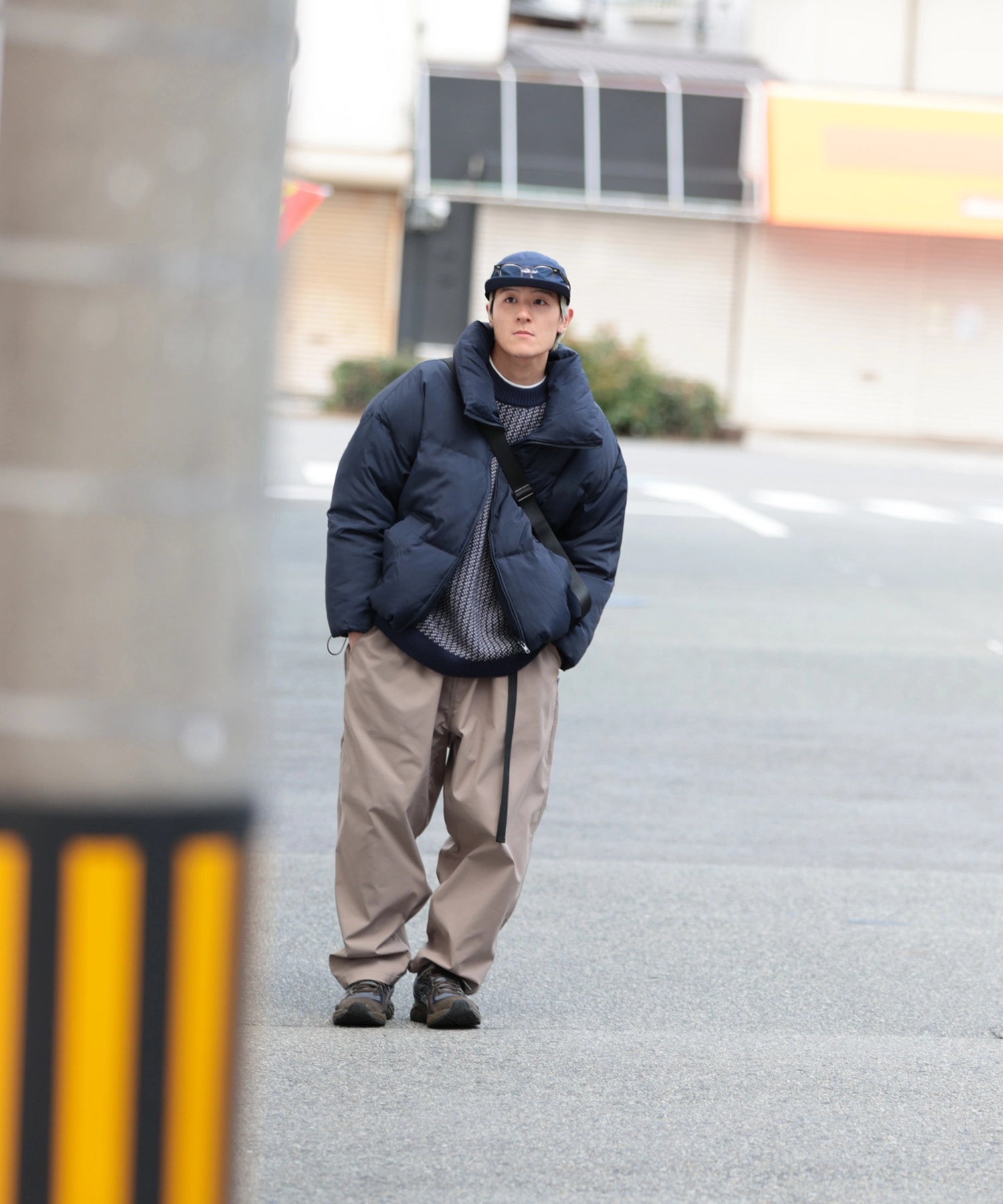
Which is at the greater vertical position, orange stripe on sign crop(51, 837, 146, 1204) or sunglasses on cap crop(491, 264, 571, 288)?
sunglasses on cap crop(491, 264, 571, 288)

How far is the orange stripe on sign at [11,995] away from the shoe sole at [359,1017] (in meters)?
3.15

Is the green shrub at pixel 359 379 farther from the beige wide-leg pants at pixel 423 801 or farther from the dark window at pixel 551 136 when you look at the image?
the beige wide-leg pants at pixel 423 801

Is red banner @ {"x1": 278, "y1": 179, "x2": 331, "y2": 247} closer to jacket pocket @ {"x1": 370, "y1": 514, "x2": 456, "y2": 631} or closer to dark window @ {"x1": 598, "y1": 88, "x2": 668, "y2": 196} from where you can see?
jacket pocket @ {"x1": 370, "y1": 514, "x2": 456, "y2": 631}

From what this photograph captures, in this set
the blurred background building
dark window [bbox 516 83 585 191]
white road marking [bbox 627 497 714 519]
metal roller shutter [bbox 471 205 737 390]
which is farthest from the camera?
metal roller shutter [bbox 471 205 737 390]

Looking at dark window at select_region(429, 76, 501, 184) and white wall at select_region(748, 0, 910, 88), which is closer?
dark window at select_region(429, 76, 501, 184)

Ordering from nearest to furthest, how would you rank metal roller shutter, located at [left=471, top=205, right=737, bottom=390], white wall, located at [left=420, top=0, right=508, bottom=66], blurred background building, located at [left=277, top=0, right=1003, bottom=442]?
blurred background building, located at [left=277, top=0, right=1003, bottom=442]
white wall, located at [left=420, top=0, right=508, bottom=66]
metal roller shutter, located at [left=471, top=205, right=737, bottom=390]

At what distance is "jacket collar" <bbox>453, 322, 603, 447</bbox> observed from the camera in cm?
475

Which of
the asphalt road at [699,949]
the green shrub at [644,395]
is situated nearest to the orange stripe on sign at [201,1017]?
the asphalt road at [699,949]

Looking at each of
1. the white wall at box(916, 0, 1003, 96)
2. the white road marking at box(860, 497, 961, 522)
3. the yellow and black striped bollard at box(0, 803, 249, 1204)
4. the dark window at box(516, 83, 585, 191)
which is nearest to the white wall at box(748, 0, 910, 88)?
the white wall at box(916, 0, 1003, 96)

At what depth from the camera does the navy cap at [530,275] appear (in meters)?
4.72

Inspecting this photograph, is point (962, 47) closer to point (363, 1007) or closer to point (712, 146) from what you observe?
point (712, 146)

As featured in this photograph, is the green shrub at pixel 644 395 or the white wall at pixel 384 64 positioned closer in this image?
the green shrub at pixel 644 395

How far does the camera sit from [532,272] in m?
4.74

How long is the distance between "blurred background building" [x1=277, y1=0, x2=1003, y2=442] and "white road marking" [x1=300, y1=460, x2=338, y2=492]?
34.3ft
